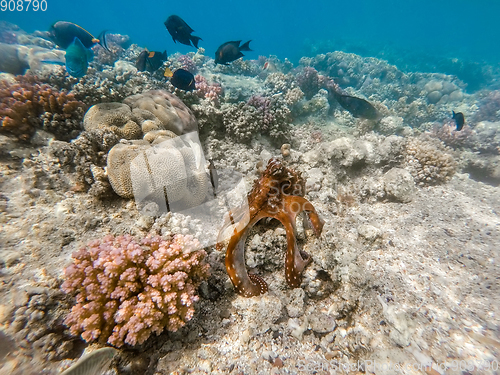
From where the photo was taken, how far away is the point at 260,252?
2.75 metres

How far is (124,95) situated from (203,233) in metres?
4.39

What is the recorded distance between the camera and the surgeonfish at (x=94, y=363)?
1.52 meters

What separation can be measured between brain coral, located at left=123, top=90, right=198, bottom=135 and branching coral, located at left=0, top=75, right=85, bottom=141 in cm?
109

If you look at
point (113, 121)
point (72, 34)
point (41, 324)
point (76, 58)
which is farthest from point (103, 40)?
point (41, 324)

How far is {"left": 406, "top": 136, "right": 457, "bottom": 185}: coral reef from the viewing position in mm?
4848

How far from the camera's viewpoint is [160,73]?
7531mm

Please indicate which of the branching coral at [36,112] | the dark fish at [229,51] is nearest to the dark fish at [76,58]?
the branching coral at [36,112]

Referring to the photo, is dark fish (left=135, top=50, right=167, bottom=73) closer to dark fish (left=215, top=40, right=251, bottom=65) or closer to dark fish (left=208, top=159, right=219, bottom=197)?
dark fish (left=215, top=40, right=251, bottom=65)

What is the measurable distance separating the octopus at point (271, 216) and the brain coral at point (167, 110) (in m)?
2.72

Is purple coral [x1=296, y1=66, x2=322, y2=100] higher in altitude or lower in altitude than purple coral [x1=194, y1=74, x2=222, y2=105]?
higher

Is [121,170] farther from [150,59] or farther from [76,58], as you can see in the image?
[150,59]

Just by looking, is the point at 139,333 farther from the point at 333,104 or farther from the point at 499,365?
the point at 333,104

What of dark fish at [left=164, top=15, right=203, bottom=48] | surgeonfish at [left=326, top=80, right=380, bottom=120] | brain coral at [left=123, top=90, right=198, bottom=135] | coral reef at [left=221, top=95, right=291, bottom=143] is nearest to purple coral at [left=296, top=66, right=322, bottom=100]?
surgeonfish at [left=326, top=80, right=380, bottom=120]

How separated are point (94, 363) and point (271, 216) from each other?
2055 mm
